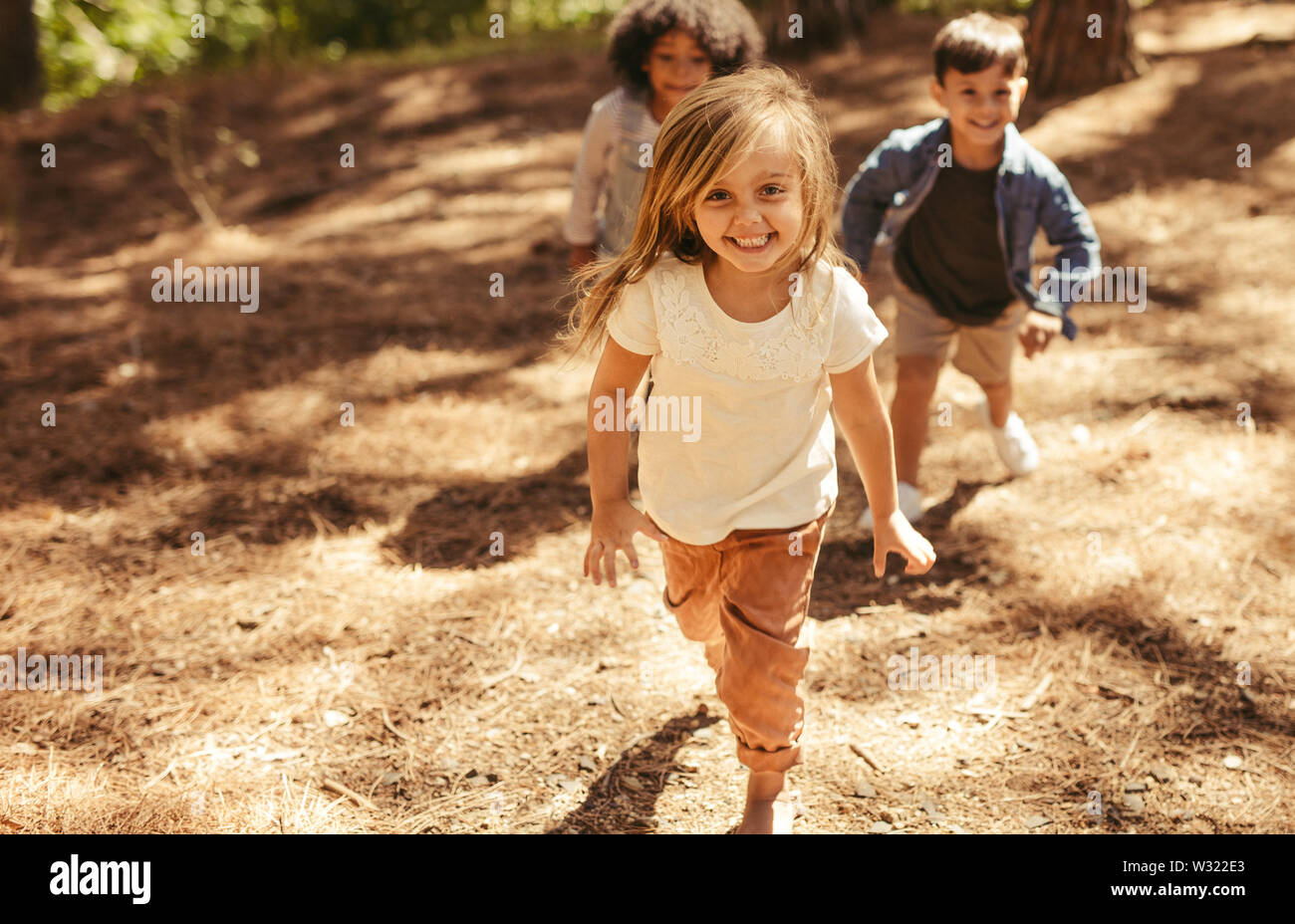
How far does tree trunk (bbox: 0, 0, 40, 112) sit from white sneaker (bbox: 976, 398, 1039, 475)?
10.1 metres

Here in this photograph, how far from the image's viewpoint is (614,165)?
13.2 feet

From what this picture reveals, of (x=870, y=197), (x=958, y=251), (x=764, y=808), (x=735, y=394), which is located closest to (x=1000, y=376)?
(x=958, y=251)

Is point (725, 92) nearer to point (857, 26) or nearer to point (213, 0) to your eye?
point (857, 26)

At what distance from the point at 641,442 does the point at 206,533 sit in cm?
224

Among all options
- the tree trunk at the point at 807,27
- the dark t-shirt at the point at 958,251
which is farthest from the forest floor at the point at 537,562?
the tree trunk at the point at 807,27

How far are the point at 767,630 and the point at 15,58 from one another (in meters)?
11.0

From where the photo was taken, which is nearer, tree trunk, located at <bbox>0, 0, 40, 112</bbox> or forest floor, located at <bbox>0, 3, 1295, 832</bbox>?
forest floor, located at <bbox>0, 3, 1295, 832</bbox>

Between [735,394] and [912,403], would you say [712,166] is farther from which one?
[912,403]

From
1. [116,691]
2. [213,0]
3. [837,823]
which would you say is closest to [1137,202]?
[837,823]

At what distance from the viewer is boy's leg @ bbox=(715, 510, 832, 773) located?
7.84ft

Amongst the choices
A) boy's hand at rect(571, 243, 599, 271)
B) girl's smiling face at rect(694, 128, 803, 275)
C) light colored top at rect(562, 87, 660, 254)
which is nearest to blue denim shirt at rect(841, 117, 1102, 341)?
light colored top at rect(562, 87, 660, 254)

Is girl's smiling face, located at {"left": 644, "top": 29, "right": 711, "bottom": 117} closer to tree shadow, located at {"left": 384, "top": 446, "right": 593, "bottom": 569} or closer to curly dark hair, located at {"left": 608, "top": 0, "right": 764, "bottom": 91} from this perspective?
curly dark hair, located at {"left": 608, "top": 0, "right": 764, "bottom": 91}

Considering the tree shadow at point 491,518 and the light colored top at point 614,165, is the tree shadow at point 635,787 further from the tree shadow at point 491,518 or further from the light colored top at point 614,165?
the light colored top at point 614,165

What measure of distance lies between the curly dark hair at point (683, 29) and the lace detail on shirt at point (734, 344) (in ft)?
6.05
